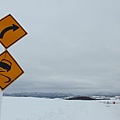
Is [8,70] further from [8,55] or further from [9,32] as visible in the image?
[9,32]

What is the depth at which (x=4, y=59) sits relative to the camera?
4203 mm

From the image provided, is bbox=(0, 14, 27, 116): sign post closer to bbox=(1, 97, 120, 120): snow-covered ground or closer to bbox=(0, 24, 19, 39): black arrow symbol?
bbox=(0, 24, 19, 39): black arrow symbol

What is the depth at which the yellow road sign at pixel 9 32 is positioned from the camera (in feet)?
13.9

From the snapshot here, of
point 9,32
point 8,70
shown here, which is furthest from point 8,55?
point 9,32

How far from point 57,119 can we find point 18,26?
1140cm

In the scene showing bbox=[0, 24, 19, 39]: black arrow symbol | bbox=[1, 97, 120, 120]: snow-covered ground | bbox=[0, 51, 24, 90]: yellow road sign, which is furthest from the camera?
bbox=[1, 97, 120, 120]: snow-covered ground

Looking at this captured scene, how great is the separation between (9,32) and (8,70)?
665 mm

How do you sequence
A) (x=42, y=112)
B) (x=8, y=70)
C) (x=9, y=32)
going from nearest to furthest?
(x=8, y=70), (x=9, y=32), (x=42, y=112)

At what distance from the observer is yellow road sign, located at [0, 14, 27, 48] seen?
4.24 metres

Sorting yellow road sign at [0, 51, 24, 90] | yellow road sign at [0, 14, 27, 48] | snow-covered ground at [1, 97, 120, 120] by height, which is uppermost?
yellow road sign at [0, 14, 27, 48]

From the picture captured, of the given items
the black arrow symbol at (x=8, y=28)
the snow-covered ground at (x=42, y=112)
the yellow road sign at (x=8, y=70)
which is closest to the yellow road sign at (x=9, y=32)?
the black arrow symbol at (x=8, y=28)

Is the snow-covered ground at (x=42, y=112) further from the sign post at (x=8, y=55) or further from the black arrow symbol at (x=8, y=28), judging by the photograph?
the black arrow symbol at (x=8, y=28)

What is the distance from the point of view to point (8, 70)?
4.17 m

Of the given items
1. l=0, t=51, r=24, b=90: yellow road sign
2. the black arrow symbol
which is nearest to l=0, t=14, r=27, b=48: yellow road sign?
the black arrow symbol
